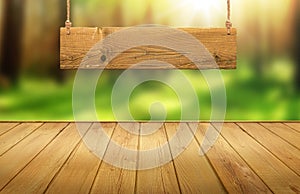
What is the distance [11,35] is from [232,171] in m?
1.71

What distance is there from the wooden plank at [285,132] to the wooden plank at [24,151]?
3.64 ft

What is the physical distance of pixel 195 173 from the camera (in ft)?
5.88

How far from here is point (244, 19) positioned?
116 inches

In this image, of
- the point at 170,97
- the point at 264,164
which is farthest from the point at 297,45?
the point at 264,164

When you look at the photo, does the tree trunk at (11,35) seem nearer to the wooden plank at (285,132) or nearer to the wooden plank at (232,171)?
the wooden plank at (232,171)

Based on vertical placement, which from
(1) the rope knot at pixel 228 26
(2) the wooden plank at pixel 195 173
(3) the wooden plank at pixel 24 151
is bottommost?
(2) the wooden plank at pixel 195 173

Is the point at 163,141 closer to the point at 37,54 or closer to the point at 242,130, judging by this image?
the point at 242,130

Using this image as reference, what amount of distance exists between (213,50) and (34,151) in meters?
0.86

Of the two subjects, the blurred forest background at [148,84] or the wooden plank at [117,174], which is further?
the blurred forest background at [148,84]

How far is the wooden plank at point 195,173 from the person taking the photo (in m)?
1.60

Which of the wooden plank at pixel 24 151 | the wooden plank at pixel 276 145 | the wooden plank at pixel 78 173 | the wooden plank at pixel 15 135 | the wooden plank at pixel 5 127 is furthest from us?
the wooden plank at pixel 5 127

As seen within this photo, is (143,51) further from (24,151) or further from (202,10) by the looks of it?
(202,10)

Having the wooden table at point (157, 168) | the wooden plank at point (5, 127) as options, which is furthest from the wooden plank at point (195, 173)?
the wooden plank at point (5, 127)

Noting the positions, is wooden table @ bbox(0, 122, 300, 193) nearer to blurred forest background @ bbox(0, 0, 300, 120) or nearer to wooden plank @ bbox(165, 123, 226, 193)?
wooden plank @ bbox(165, 123, 226, 193)
